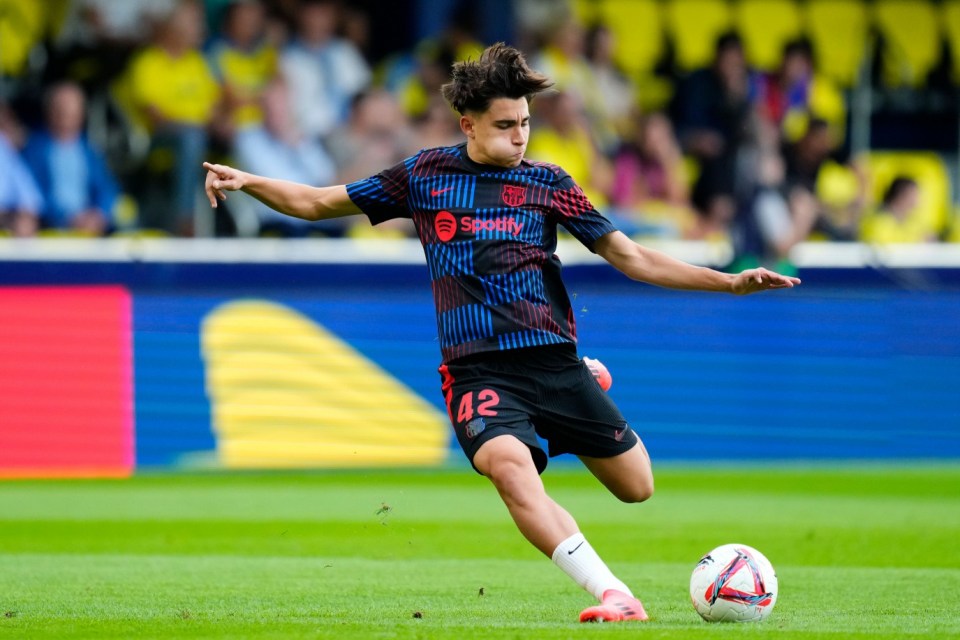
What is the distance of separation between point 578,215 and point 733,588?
161 cm

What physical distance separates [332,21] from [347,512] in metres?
7.11

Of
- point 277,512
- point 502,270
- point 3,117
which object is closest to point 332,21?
point 3,117

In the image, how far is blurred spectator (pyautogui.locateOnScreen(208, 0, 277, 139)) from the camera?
16.1 metres

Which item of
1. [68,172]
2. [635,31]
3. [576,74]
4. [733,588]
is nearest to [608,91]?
[576,74]

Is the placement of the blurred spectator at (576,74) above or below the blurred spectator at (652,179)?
above

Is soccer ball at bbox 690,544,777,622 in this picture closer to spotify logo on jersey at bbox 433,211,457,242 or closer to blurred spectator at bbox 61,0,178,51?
spotify logo on jersey at bbox 433,211,457,242

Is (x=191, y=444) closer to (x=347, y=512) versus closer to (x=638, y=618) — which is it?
(x=347, y=512)

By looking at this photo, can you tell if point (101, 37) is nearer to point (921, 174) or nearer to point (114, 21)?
point (114, 21)

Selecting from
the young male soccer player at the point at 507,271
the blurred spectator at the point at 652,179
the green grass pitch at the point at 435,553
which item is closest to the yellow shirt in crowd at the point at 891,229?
the blurred spectator at the point at 652,179

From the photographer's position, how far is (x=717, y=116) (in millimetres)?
17875

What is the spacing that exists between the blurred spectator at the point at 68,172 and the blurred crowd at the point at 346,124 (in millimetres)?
18

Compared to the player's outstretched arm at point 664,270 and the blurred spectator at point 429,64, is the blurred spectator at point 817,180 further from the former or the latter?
the player's outstretched arm at point 664,270

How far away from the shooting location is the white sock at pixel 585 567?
6.32 m

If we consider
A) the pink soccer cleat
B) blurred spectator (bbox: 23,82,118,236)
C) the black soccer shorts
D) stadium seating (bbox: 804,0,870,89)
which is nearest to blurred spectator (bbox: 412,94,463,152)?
blurred spectator (bbox: 23,82,118,236)
